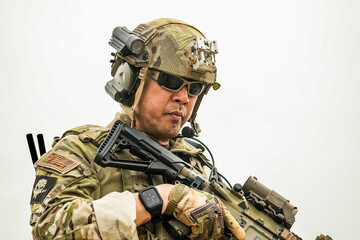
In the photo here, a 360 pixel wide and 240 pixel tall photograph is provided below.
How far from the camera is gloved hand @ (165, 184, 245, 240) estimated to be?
404 centimetres

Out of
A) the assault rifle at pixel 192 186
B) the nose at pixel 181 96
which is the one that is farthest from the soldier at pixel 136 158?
the assault rifle at pixel 192 186

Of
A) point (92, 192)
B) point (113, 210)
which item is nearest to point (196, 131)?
point (92, 192)

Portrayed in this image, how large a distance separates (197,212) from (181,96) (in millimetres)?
1256

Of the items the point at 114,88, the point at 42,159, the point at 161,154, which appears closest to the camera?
the point at 42,159

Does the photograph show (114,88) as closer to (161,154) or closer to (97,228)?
(161,154)

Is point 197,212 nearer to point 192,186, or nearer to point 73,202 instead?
point 192,186

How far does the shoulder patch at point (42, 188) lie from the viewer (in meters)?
4.00

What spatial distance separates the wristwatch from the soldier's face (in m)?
0.97

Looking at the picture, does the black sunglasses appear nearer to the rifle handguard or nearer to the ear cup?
the ear cup

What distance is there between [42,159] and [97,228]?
3.32 feet

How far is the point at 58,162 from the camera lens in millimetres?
4223

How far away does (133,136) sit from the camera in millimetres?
4555

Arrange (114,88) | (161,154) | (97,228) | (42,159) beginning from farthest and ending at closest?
1. (114,88)
2. (161,154)
3. (42,159)
4. (97,228)

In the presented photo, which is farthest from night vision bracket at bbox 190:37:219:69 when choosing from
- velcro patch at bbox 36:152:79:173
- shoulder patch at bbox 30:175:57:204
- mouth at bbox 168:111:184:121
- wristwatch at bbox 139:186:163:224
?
shoulder patch at bbox 30:175:57:204
